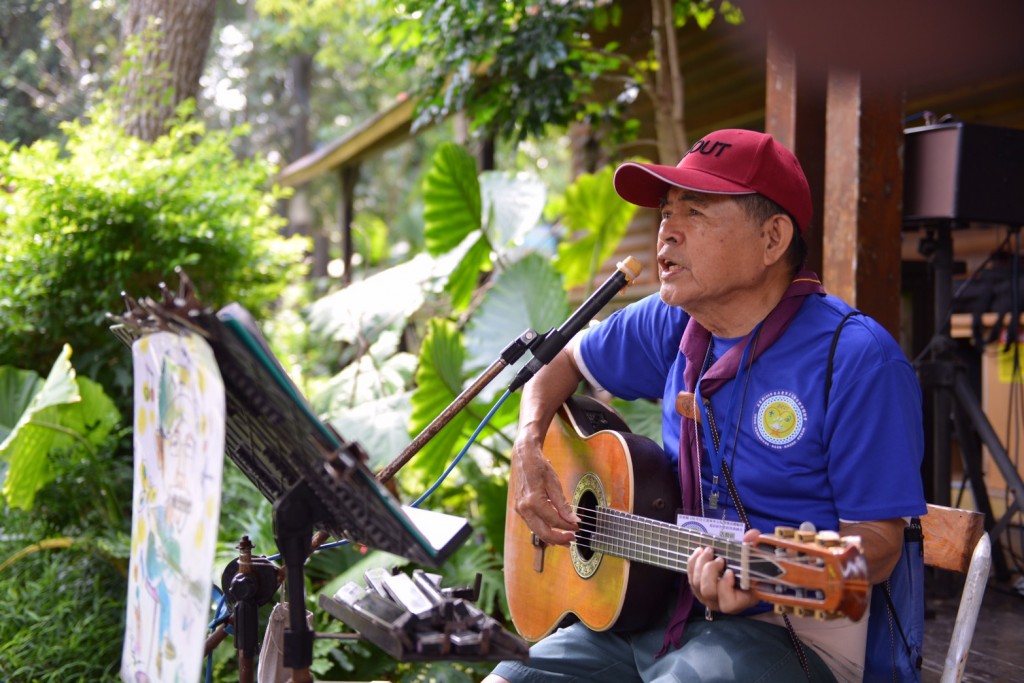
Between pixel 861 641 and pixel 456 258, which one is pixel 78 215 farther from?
pixel 861 641

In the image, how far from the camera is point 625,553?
2094 millimetres

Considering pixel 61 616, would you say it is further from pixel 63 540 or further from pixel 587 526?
pixel 587 526

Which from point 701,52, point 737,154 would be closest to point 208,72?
point 701,52

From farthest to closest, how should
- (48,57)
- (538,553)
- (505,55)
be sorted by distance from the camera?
(48,57) < (505,55) < (538,553)

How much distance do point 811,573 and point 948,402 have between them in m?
2.26

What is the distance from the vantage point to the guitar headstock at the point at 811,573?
150 cm

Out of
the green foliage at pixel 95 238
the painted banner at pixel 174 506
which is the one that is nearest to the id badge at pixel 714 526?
the painted banner at pixel 174 506

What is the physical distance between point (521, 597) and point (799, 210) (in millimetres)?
1286

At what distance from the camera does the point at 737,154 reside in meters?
2.12

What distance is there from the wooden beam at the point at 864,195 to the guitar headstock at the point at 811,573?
177cm

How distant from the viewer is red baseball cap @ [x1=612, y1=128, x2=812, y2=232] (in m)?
2.11

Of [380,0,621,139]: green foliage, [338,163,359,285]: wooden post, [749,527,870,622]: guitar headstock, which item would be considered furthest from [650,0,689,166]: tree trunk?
[338,163,359,285]: wooden post

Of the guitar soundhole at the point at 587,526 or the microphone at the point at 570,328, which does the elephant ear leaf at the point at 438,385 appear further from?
the microphone at the point at 570,328

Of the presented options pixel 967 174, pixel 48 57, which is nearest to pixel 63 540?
pixel 967 174
